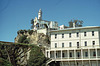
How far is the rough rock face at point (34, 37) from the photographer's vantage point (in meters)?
66.3

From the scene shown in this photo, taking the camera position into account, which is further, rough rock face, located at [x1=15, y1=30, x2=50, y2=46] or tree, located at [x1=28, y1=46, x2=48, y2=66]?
rough rock face, located at [x1=15, y1=30, x2=50, y2=46]

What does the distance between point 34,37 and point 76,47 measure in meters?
20.0

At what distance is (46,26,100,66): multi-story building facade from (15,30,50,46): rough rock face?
7827 millimetres

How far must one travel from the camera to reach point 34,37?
69.3m

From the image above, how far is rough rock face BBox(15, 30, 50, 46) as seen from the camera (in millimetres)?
66312

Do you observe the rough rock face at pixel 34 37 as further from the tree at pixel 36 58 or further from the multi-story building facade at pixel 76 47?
the tree at pixel 36 58

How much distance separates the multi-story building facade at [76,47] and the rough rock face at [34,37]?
7.83 metres

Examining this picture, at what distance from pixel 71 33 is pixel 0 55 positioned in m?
21.5

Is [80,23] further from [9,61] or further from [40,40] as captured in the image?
[9,61]

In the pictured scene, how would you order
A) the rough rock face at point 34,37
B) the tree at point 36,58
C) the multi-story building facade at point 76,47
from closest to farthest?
1. the tree at point 36,58
2. the multi-story building facade at point 76,47
3. the rough rock face at point 34,37

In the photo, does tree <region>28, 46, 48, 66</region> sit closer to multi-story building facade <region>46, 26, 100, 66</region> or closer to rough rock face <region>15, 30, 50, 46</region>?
multi-story building facade <region>46, 26, 100, 66</region>

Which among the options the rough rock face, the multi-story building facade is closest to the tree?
the multi-story building facade

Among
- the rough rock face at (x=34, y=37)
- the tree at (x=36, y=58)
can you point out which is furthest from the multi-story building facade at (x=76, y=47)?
the rough rock face at (x=34, y=37)

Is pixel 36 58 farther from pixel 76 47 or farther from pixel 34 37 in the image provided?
pixel 34 37
